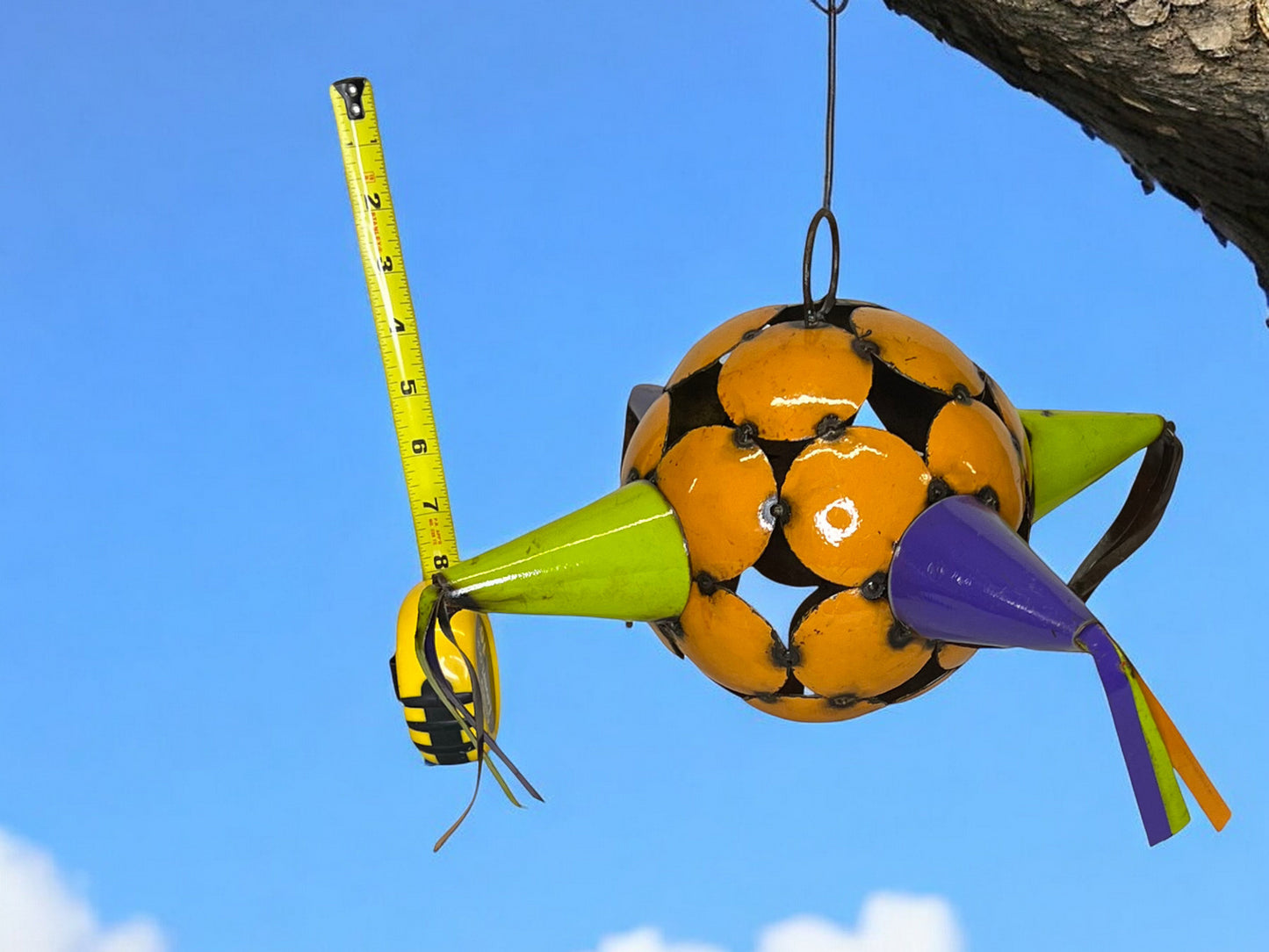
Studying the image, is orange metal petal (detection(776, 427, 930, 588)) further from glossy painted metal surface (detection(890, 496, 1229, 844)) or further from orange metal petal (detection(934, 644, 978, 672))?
orange metal petal (detection(934, 644, 978, 672))

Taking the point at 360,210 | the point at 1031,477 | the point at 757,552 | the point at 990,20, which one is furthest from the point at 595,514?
the point at 360,210

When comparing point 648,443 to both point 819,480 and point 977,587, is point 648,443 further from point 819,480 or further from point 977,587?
point 977,587

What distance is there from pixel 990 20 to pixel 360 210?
91 cm

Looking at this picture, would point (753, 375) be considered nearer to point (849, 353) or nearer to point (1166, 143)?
point (849, 353)

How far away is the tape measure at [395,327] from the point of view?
2178 millimetres

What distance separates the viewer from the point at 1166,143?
1.73 metres

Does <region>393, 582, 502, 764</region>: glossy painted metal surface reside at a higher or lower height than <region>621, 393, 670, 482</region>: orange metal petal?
lower

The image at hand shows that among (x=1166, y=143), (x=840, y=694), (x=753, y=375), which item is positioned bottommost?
(x=840, y=694)

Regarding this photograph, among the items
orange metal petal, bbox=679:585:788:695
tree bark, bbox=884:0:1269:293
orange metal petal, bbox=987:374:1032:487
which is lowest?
orange metal petal, bbox=679:585:788:695

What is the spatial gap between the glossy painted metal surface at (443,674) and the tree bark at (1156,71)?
2.61 feet

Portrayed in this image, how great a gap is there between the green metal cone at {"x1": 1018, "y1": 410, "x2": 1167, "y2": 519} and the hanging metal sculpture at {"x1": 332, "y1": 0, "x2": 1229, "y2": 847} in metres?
0.13

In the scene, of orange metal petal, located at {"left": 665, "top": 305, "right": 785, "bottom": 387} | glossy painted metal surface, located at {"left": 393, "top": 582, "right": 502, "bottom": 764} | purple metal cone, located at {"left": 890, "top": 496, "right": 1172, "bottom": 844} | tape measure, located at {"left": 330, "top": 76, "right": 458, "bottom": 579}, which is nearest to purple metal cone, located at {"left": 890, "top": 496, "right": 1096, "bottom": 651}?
purple metal cone, located at {"left": 890, "top": 496, "right": 1172, "bottom": 844}

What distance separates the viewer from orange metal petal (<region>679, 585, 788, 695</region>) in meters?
1.55

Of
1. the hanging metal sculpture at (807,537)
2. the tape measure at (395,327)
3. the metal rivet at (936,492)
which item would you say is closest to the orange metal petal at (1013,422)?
the hanging metal sculpture at (807,537)
